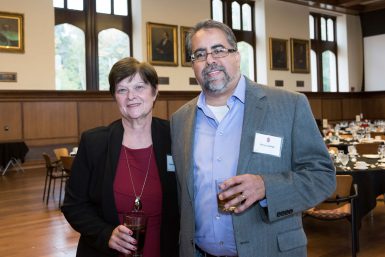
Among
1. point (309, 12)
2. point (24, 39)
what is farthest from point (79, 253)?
point (309, 12)

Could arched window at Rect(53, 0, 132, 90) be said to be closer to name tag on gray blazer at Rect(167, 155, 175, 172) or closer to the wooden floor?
the wooden floor

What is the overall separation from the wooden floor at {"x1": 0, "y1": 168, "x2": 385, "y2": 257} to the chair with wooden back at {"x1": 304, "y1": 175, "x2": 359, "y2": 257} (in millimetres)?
480

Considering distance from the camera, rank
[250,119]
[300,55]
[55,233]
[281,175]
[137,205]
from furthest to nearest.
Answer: [300,55], [55,233], [137,205], [250,119], [281,175]

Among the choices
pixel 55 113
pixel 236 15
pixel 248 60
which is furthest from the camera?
pixel 248 60

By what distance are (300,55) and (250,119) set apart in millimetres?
17465

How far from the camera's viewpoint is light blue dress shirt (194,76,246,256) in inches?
75.6

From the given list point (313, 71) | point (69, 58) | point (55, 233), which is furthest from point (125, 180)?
point (313, 71)

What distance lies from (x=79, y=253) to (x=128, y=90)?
870 millimetres

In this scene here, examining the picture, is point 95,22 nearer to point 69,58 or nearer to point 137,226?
point 69,58

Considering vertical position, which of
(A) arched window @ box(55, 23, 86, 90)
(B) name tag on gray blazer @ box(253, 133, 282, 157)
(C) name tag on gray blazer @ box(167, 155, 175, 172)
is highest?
(A) arched window @ box(55, 23, 86, 90)

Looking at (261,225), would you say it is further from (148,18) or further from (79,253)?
(148,18)

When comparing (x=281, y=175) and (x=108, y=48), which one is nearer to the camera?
(x=281, y=175)

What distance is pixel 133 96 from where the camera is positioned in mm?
2178

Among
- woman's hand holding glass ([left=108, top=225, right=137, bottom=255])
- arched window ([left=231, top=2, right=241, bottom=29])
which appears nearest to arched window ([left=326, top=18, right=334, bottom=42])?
Answer: arched window ([left=231, top=2, right=241, bottom=29])
